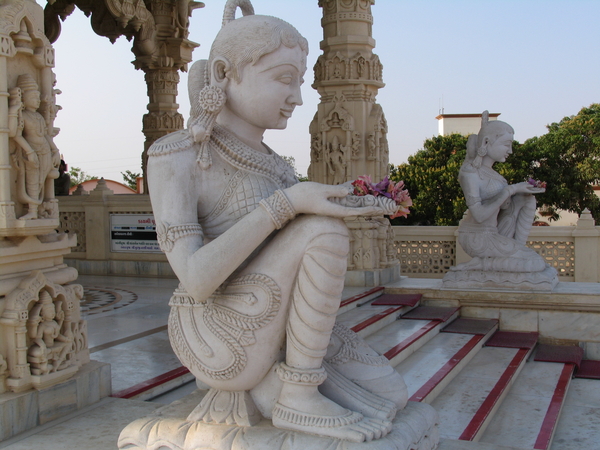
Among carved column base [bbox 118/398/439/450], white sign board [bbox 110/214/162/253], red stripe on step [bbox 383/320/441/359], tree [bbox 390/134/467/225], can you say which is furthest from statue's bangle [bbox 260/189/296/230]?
tree [bbox 390/134/467/225]

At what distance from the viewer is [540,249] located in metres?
9.45

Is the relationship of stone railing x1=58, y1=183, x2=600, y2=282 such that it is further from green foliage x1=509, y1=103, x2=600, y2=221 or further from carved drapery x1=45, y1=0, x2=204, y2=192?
green foliage x1=509, y1=103, x2=600, y2=221

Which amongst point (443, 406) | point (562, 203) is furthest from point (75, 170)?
point (443, 406)

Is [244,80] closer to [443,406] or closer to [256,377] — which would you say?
[256,377]

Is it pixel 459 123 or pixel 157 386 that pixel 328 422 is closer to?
pixel 157 386

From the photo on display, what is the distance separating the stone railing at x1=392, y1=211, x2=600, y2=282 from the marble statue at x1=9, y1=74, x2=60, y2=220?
7359 mm

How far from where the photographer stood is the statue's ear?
2268mm

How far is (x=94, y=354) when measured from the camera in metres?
4.26

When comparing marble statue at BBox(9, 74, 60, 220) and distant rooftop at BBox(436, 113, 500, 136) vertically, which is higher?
distant rooftop at BBox(436, 113, 500, 136)

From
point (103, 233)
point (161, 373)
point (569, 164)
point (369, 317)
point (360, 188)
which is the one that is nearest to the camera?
point (360, 188)

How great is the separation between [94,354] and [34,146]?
190 centimetres

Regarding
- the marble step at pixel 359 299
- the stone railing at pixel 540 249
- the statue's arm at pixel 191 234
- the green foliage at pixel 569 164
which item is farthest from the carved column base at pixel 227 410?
the green foliage at pixel 569 164

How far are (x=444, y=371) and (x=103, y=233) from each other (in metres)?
5.52

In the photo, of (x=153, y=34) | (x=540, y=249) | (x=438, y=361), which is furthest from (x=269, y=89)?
(x=153, y=34)
